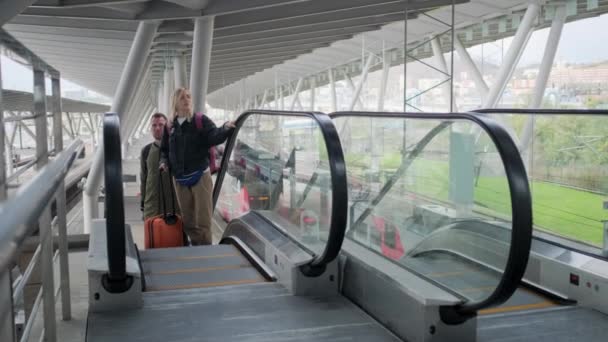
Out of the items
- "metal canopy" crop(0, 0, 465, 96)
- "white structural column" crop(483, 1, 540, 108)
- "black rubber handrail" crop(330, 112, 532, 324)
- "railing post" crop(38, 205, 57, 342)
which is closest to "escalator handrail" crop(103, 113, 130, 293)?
"railing post" crop(38, 205, 57, 342)

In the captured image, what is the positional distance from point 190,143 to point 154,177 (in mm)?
832

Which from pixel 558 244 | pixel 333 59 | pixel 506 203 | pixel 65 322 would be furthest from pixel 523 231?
pixel 333 59

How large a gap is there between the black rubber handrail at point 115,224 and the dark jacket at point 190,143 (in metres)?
2.41

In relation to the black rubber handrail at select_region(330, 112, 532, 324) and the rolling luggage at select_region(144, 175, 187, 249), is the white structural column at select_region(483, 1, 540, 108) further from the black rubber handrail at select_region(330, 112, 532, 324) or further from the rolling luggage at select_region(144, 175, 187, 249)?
the black rubber handrail at select_region(330, 112, 532, 324)

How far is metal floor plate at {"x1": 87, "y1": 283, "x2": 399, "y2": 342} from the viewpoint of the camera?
12.4 ft

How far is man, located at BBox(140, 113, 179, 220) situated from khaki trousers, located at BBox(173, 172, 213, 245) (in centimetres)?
33

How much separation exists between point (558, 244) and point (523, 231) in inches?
98.2

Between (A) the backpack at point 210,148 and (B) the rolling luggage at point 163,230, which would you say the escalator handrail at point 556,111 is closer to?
(A) the backpack at point 210,148

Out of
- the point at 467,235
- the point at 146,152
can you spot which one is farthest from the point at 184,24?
the point at 467,235

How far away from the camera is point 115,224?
13.5ft

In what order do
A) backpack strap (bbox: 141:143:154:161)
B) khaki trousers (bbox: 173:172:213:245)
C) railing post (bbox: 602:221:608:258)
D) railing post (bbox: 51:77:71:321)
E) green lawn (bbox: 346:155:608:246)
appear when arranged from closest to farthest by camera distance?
green lawn (bbox: 346:155:608:246) → railing post (bbox: 51:77:71:321) → railing post (bbox: 602:221:608:258) → khaki trousers (bbox: 173:172:213:245) → backpack strap (bbox: 141:143:154:161)

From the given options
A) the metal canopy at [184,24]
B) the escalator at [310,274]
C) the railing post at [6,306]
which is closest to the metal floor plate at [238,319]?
the escalator at [310,274]

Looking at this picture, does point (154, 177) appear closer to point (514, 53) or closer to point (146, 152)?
point (146, 152)

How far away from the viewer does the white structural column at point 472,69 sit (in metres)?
18.7
